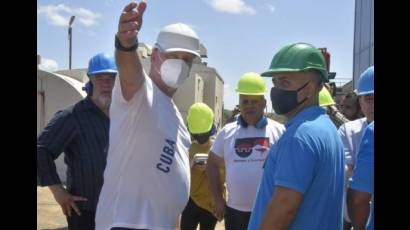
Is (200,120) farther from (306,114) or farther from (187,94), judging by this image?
(187,94)

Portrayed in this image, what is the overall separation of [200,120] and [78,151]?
2.10 m

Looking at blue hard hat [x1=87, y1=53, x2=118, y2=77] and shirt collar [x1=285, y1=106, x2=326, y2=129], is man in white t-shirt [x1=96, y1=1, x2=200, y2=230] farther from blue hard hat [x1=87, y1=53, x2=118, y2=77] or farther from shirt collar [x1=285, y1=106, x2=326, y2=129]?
blue hard hat [x1=87, y1=53, x2=118, y2=77]

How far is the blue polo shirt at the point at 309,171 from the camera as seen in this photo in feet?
7.13

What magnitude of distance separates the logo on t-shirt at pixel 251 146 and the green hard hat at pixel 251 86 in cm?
47

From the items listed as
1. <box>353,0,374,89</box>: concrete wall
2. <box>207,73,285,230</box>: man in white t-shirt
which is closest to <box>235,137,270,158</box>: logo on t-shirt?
<box>207,73,285,230</box>: man in white t-shirt

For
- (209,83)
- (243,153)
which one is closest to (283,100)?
(243,153)

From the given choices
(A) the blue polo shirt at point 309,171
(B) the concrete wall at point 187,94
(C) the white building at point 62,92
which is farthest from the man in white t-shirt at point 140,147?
(B) the concrete wall at point 187,94

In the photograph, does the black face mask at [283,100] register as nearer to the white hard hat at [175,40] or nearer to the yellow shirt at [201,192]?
the white hard hat at [175,40]

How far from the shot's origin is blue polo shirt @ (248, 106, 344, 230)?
2172 mm

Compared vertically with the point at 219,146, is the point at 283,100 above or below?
above

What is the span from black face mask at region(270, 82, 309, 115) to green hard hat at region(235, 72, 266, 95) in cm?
181

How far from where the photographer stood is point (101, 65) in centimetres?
362
